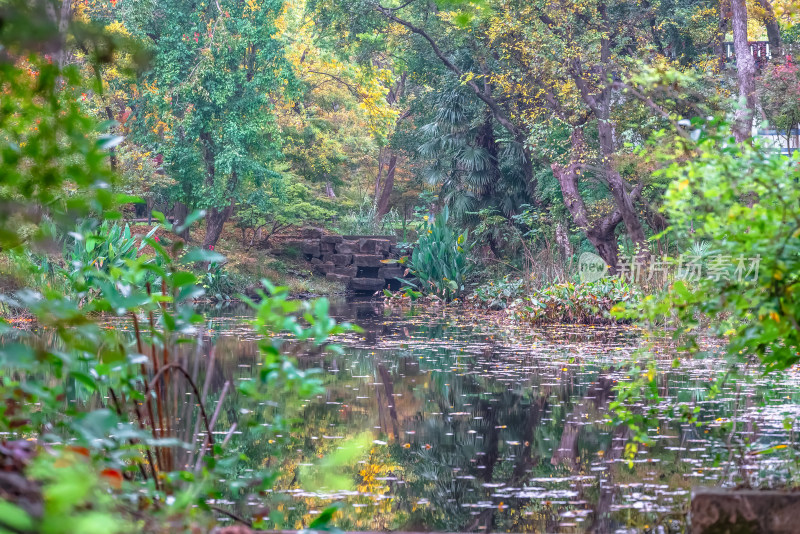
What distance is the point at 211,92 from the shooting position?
19000 mm

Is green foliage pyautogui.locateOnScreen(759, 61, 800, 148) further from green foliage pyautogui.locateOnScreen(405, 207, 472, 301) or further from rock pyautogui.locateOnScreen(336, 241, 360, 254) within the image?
rock pyautogui.locateOnScreen(336, 241, 360, 254)

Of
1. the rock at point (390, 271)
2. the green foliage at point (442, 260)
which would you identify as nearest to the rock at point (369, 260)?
the rock at point (390, 271)

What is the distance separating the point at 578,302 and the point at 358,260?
34.3ft

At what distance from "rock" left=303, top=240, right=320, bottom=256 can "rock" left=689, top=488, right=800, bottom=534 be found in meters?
21.3

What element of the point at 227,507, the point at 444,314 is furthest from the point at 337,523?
the point at 444,314

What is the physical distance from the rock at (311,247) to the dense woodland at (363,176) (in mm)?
477

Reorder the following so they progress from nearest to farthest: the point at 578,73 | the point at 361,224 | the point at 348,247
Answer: the point at 578,73 → the point at 348,247 → the point at 361,224

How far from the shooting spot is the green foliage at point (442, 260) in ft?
58.7

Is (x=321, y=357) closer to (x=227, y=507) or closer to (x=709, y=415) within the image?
(x=709, y=415)

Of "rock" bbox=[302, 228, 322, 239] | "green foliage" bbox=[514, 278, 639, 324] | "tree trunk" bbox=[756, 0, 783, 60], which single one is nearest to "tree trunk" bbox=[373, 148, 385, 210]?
"rock" bbox=[302, 228, 322, 239]

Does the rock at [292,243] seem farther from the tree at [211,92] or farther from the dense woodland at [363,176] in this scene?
the tree at [211,92]

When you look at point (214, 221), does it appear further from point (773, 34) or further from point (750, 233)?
point (750, 233)

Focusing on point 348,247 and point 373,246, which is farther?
point 348,247

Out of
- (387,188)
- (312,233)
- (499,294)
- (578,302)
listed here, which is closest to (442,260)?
(499,294)
